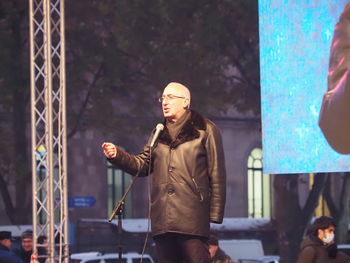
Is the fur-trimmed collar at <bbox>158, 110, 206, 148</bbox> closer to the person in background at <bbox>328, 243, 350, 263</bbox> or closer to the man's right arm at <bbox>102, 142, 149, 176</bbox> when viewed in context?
the man's right arm at <bbox>102, 142, 149, 176</bbox>

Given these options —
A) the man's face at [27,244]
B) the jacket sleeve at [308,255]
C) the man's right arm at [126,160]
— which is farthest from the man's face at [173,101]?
the man's face at [27,244]

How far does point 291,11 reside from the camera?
12.6m

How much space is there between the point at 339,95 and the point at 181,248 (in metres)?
4.65

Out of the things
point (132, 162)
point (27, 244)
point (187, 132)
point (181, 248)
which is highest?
point (187, 132)

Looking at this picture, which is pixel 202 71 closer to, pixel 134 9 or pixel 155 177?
pixel 134 9

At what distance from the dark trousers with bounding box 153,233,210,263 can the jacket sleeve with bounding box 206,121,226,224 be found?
0.22m

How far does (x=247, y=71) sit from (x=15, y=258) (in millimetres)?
16113

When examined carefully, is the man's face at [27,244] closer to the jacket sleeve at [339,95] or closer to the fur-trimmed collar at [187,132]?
the jacket sleeve at [339,95]

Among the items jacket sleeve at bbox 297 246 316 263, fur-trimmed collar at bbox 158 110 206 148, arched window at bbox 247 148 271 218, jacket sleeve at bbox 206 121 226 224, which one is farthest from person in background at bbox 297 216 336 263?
arched window at bbox 247 148 271 218

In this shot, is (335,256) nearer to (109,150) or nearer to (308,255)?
(308,255)

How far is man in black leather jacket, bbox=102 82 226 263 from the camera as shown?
777 centimetres

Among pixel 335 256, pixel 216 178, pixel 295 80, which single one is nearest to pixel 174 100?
pixel 216 178

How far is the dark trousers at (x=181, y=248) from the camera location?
7.75m

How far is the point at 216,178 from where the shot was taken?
783 centimetres
